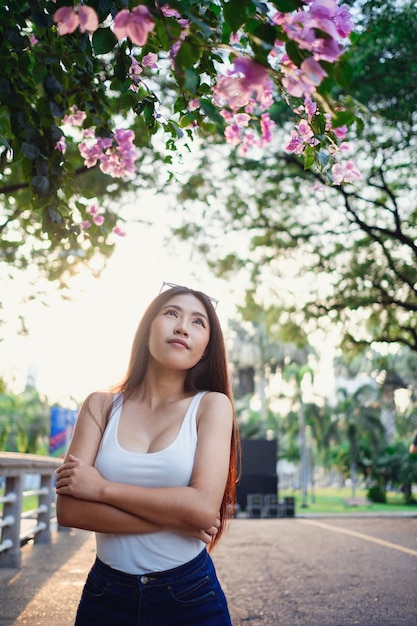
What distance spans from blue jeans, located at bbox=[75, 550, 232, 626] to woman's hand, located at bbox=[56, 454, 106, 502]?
261mm

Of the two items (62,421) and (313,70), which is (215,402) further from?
(62,421)

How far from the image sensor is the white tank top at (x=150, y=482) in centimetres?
185

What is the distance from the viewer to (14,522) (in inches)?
235

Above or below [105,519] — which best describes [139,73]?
above

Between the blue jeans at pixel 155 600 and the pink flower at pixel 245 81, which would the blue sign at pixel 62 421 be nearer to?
the blue jeans at pixel 155 600

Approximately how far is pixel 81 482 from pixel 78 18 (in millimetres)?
1353

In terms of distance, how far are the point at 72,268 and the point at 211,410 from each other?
5426mm

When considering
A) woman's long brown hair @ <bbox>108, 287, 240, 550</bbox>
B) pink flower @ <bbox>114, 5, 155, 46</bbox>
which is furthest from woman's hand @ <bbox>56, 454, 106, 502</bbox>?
pink flower @ <bbox>114, 5, 155, 46</bbox>

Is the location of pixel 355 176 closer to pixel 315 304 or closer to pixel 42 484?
pixel 42 484

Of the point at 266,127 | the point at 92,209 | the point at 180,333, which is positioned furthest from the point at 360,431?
the point at 180,333

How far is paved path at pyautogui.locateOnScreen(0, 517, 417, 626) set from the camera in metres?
4.22

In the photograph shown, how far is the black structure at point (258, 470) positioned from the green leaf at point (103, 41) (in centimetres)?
2105

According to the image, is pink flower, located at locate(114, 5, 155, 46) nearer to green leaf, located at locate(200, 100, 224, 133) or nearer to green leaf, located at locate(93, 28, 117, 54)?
green leaf, located at locate(200, 100, 224, 133)

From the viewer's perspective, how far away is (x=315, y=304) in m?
14.9
